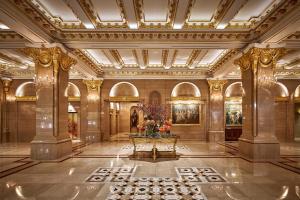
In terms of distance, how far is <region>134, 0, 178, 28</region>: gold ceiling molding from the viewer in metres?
6.59

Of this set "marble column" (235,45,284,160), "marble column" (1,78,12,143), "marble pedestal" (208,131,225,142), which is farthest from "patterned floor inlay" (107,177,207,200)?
"marble column" (1,78,12,143)

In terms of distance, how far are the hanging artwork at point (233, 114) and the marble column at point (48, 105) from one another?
36.4 ft

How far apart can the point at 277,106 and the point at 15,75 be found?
54.9ft

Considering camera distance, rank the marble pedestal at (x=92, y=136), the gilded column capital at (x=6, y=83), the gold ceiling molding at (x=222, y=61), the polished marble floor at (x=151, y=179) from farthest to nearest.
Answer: the gilded column capital at (x=6, y=83)
the marble pedestal at (x=92, y=136)
the gold ceiling molding at (x=222, y=61)
the polished marble floor at (x=151, y=179)

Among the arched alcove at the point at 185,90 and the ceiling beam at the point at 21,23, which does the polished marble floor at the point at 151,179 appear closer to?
the ceiling beam at the point at 21,23

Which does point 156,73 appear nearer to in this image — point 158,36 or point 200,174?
point 158,36

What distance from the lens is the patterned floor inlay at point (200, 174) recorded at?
5681 millimetres

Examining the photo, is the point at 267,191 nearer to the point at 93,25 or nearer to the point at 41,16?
the point at 93,25

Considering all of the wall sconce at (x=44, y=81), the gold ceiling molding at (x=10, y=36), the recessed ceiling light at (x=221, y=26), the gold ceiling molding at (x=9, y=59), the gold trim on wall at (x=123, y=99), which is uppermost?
the recessed ceiling light at (x=221, y=26)

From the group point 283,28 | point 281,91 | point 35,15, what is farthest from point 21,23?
point 281,91

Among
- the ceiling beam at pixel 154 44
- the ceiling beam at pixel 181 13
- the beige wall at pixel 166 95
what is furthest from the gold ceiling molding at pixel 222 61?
the ceiling beam at pixel 181 13

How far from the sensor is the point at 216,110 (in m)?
15.5

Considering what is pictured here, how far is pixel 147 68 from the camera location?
47.0 feet

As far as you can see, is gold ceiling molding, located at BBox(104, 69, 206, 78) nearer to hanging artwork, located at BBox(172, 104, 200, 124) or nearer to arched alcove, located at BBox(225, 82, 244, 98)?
hanging artwork, located at BBox(172, 104, 200, 124)
